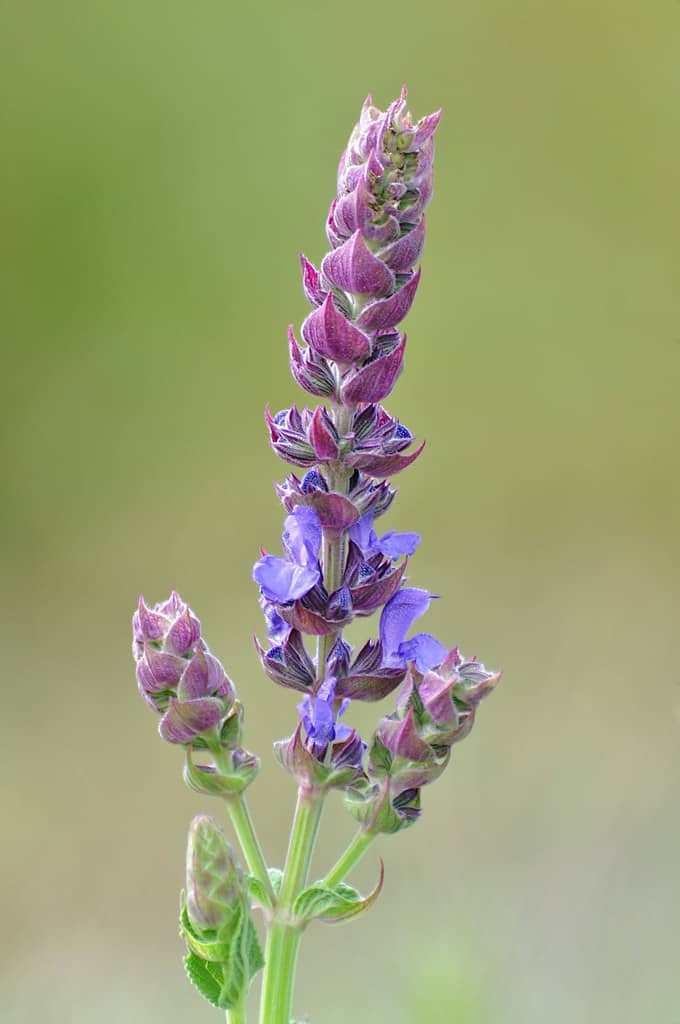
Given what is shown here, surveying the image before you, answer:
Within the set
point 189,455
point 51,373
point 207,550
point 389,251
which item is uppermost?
point 51,373

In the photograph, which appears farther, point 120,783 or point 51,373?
point 51,373

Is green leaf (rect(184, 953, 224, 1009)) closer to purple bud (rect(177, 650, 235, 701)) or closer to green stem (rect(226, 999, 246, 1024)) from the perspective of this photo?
green stem (rect(226, 999, 246, 1024))

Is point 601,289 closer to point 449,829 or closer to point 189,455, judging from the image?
point 189,455

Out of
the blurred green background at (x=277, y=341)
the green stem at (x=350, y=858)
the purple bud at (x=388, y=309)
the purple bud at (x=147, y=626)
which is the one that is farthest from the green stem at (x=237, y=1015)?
the blurred green background at (x=277, y=341)

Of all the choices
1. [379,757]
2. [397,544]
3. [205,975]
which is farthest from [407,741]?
[205,975]

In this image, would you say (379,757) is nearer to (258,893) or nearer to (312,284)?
(258,893)

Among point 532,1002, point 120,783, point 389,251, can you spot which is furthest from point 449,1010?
point 120,783

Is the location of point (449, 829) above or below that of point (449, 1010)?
above

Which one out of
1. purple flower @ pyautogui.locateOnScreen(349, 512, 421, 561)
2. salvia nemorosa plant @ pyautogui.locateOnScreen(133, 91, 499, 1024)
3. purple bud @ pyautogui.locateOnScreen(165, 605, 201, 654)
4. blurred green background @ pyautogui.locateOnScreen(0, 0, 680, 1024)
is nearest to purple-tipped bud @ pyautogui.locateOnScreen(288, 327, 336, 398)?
salvia nemorosa plant @ pyautogui.locateOnScreen(133, 91, 499, 1024)
